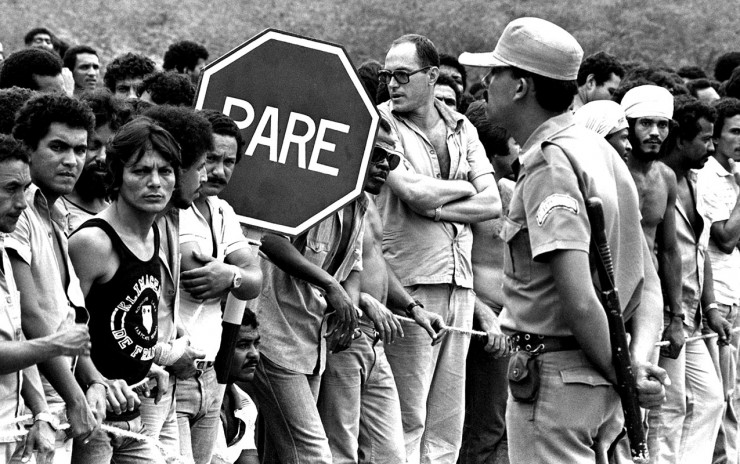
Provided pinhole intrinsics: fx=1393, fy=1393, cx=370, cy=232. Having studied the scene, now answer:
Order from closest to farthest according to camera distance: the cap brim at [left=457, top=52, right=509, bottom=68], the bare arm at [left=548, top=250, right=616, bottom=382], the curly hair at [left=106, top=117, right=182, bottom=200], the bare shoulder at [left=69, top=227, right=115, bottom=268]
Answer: the bare arm at [left=548, top=250, right=616, bottom=382]
the cap brim at [left=457, top=52, right=509, bottom=68]
the bare shoulder at [left=69, top=227, right=115, bottom=268]
the curly hair at [left=106, top=117, right=182, bottom=200]

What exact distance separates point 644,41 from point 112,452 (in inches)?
610

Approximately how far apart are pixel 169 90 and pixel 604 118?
2.33 metres

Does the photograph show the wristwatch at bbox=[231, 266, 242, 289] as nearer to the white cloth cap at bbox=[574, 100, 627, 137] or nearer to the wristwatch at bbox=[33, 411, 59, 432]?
the wristwatch at bbox=[33, 411, 59, 432]

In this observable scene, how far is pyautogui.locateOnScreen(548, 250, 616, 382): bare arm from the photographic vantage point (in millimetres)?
4398

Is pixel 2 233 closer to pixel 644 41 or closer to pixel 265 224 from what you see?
pixel 265 224

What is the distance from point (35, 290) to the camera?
4.70 metres

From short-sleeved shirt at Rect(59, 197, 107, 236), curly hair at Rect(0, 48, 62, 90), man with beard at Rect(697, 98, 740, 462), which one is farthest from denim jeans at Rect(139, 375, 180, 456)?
man with beard at Rect(697, 98, 740, 462)

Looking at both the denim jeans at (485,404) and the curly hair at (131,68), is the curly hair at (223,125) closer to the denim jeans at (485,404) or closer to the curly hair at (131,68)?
the curly hair at (131,68)

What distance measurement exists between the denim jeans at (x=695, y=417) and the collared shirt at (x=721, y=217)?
581mm

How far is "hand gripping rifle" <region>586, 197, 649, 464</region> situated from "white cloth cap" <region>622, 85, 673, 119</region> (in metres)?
3.62

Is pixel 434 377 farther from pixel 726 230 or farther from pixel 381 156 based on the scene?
pixel 726 230

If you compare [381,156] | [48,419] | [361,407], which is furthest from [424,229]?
[48,419]

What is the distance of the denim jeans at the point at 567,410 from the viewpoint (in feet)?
14.9

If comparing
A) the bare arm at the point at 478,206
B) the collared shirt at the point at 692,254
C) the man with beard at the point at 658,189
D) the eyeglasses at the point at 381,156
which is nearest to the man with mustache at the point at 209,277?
the eyeglasses at the point at 381,156
